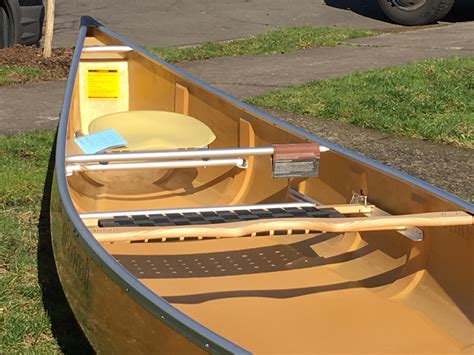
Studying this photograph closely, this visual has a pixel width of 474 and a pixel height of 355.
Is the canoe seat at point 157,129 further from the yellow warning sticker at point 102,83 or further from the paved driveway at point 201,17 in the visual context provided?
the paved driveway at point 201,17

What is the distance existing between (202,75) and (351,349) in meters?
6.48

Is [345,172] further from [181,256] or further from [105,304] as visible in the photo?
[105,304]

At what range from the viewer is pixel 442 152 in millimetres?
7484

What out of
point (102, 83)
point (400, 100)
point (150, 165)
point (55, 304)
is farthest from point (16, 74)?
point (55, 304)

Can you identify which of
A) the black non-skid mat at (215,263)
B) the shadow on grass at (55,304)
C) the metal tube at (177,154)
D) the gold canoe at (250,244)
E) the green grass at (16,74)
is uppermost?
the metal tube at (177,154)

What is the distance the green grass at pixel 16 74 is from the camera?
9633 mm

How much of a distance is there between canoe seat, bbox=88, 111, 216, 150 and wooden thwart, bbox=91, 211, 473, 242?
1.62 meters

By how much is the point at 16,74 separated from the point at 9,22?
986mm

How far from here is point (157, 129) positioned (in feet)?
19.9

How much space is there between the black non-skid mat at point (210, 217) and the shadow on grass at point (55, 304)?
23.0 inches

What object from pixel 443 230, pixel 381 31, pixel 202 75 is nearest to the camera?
pixel 443 230

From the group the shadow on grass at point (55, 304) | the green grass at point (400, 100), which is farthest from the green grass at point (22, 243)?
the green grass at point (400, 100)

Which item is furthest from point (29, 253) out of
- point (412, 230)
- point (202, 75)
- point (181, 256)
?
point (202, 75)

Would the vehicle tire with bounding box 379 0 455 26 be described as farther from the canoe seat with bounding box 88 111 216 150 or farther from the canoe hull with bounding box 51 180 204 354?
the canoe hull with bounding box 51 180 204 354
